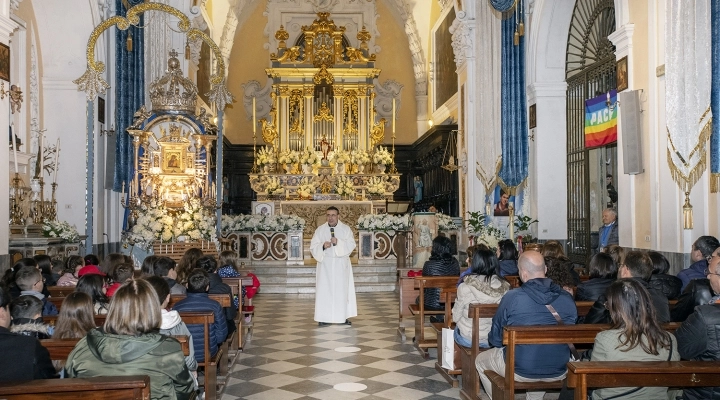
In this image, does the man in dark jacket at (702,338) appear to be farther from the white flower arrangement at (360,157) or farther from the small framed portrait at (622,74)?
the white flower arrangement at (360,157)

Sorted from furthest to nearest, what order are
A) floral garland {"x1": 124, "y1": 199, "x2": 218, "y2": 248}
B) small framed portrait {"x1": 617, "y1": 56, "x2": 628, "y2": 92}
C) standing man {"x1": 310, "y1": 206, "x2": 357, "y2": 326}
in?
floral garland {"x1": 124, "y1": 199, "x2": 218, "y2": 248} < standing man {"x1": 310, "y1": 206, "x2": 357, "y2": 326} < small framed portrait {"x1": 617, "y1": 56, "x2": 628, "y2": 92}

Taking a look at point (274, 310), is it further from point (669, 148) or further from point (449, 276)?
point (669, 148)

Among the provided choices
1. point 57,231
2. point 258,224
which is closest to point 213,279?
point 57,231

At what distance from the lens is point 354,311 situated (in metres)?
10.7

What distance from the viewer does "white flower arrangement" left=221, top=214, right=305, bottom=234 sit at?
15.9m

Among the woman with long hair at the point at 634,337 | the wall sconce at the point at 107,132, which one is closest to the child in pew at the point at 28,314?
the woman with long hair at the point at 634,337

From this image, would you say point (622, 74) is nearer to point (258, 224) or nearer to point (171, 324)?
point (171, 324)

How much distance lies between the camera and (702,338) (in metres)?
3.93

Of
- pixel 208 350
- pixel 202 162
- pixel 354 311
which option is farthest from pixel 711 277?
pixel 202 162

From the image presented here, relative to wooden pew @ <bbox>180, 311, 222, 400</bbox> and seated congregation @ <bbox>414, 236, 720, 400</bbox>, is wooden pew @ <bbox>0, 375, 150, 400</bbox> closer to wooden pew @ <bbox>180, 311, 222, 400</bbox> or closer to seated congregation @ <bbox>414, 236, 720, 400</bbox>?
seated congregation @ <bbox>414, 236, 720, 400</bbox>

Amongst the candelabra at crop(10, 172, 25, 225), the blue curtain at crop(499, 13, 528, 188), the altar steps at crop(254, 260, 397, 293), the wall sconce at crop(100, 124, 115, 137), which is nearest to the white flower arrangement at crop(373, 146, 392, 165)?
the altar steps at crop(254, 260, 397, 293)

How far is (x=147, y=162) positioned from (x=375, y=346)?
6417mm

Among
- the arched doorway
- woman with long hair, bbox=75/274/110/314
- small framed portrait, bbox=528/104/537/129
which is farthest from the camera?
small framed portrait, bbox=528/104/537/129

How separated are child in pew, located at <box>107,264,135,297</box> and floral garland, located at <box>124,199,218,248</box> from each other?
5.34 metres
